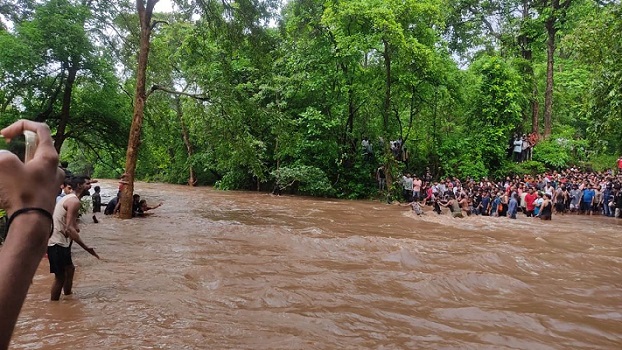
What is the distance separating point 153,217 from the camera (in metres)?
16.6

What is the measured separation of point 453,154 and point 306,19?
12247 millimetres

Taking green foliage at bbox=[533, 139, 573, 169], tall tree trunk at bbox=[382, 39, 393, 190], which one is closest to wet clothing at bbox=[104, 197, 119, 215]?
tall tree trunk at bbox=[382, 39, 393, 190]

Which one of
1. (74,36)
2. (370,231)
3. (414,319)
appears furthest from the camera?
(74,36)

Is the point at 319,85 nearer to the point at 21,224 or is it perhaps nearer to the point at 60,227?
the point at 60,227

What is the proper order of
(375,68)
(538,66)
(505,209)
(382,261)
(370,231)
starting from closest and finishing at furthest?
(382,261) < (370,231) < (505,209) < (375,68) < (538,66)

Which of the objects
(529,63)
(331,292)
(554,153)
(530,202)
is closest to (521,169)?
(554,153)

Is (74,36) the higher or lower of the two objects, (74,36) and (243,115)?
the higher

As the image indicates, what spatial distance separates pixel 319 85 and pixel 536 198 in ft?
42.7

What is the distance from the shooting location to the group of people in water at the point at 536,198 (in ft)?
61.0

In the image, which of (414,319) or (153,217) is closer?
(414,319)

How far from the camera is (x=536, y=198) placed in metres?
19.2

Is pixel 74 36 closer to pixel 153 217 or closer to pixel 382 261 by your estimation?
pixel 153 217

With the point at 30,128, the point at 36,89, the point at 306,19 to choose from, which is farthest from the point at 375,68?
the point at 30,128

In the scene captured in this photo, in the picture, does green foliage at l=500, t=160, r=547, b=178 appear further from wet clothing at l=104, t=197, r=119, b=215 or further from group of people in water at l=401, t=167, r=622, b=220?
wet clothing at l=104, t=197, r=119, b=215
